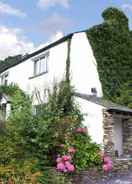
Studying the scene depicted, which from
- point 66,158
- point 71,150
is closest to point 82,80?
point 71,150

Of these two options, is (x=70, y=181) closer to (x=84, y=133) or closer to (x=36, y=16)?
(x=84, y=133)

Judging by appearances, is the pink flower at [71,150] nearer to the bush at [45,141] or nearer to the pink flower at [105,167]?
the bush at [45,141]

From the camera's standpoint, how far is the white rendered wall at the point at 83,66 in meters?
21.5

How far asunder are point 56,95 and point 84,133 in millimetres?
2583

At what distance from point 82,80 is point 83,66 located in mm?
873

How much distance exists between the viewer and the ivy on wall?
2166 cm

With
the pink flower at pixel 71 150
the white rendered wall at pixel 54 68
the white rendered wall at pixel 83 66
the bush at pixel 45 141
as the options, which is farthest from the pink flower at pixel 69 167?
the white rendered wall at pixel 54 68

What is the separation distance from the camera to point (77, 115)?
1862 centimetres

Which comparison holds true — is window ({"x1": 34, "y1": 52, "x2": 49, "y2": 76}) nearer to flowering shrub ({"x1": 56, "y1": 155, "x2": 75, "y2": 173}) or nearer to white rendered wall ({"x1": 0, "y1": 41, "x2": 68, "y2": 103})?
white rendered wall ({"x1": 0, "y1": 41, "x2": 68, "y2": 103})

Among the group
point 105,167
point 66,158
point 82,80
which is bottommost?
point 105,167

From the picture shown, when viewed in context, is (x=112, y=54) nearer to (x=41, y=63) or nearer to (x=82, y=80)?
(x=82, y=80)

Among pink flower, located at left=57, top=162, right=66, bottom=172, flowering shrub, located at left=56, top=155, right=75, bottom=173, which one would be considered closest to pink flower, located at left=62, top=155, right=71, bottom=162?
flowering shrub, located at left=56, top=155, right=75, bottom=173

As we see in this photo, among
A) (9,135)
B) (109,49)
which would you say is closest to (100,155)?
(9,135)

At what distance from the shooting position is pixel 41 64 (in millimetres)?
25578
